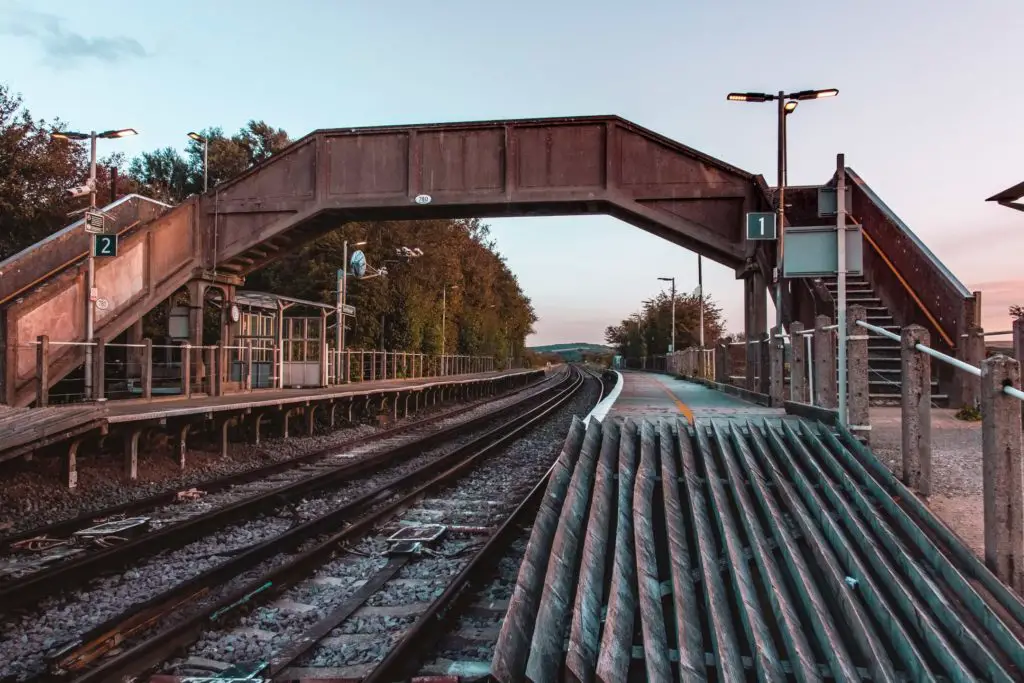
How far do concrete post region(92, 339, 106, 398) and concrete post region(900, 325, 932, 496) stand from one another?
40.3 feet

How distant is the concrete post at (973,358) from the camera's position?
11.1m

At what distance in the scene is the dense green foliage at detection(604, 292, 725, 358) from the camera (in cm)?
5584

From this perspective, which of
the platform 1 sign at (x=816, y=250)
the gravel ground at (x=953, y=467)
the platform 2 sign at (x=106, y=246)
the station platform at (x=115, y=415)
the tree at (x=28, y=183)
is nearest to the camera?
the gravel ground at (x=953, y=467)

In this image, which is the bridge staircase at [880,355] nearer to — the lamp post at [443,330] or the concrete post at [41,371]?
the concrete post at [41,371]

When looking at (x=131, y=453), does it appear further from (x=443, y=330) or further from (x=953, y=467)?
(x=443, y=330)

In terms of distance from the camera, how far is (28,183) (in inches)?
1066

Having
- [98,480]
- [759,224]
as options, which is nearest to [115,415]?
[98,480]

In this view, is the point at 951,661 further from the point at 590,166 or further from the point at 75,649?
the point at 590,166

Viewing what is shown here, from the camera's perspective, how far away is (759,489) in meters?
4.79

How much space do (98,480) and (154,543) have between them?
3.70 m

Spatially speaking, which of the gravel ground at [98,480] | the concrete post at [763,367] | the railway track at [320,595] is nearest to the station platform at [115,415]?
the gravel ground at [98,480]

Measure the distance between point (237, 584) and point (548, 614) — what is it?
3.14m

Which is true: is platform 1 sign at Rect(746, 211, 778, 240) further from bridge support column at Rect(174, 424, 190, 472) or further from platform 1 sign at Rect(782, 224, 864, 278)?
bridge support column at Rect(174, 424, 190, 472)

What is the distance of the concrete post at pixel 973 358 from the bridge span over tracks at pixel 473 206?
5.93 feet
